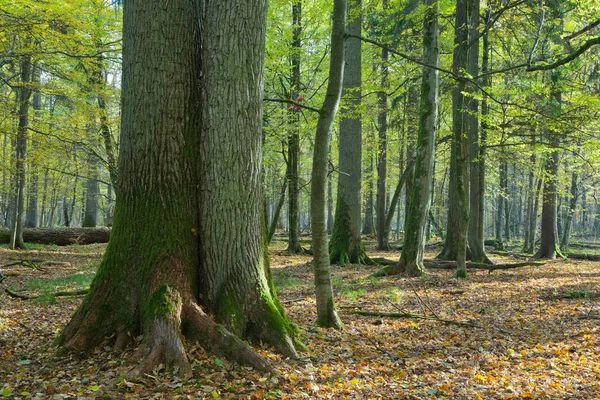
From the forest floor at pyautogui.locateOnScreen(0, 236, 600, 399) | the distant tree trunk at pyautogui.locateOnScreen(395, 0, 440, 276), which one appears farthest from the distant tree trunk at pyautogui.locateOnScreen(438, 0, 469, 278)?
the forest floor at pyautogui.locateOnScreen(0, 236, 600, 399)

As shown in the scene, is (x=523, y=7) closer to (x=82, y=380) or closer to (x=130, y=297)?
(x=130, y=297)

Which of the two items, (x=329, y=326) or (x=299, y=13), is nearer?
(x=329, y=326)

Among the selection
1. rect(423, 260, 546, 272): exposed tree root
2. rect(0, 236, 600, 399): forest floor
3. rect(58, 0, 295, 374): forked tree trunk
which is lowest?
rect(0, 236, 600, 399): forest floor

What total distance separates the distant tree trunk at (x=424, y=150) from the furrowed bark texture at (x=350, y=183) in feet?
8.07

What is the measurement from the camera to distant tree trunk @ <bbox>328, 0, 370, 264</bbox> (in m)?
12.7

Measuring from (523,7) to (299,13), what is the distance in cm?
727

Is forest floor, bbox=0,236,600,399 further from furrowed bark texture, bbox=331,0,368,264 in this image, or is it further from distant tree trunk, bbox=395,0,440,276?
furrowed bark texture, bbox=331,0,368,264

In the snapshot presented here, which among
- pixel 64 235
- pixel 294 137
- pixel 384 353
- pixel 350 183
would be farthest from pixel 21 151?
pixel 384 353

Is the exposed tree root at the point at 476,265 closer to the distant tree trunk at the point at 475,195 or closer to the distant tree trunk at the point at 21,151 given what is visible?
the distant tree trunk at the point at 475,195

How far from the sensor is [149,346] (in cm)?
391

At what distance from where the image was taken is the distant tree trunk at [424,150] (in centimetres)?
966

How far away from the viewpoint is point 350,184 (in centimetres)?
1287

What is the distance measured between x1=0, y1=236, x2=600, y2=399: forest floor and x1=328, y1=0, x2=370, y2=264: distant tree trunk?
345 centimetres

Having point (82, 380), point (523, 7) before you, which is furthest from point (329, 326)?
point (523, 7)
